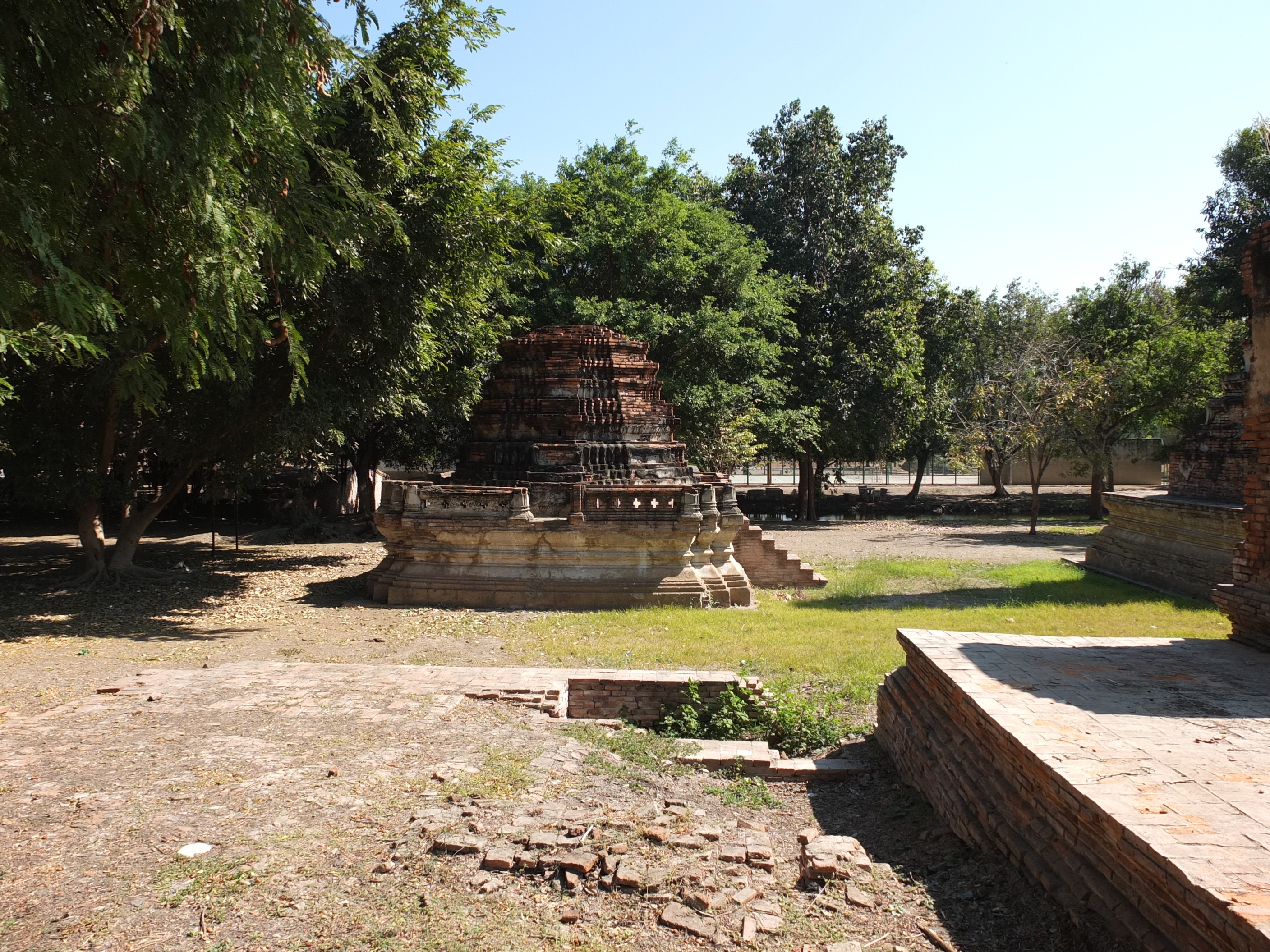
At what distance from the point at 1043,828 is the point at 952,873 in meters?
0.54

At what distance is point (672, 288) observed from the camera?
2152cm

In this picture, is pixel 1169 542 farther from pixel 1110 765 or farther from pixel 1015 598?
pixel 1110 765

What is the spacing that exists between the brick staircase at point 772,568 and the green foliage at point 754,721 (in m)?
6.97

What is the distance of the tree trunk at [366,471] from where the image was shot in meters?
23.6

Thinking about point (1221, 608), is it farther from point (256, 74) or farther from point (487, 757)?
point (256, 74)

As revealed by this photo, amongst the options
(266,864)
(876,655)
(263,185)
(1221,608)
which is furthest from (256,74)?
(1221,608)

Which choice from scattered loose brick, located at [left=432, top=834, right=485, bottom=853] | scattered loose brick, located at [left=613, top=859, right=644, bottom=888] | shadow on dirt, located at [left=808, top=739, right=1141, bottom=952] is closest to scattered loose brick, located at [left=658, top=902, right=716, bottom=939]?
scattered loose brick, located at [left=613, top=859, right=644, bottom=888]

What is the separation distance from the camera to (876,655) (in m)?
8.66

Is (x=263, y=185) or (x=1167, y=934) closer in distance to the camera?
(x=1167, y=934)

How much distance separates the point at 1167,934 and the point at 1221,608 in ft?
17.9

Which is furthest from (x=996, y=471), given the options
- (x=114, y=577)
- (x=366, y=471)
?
(x=114, y=577)

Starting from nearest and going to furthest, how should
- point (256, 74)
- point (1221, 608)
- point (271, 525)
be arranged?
point (256, 74) < point (1221, 608) < point (271, 525)

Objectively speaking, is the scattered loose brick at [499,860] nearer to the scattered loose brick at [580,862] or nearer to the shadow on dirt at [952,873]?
the scattered loose brick at [580,862]

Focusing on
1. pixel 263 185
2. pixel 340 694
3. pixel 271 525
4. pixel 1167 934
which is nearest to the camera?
pixel 1167 934
